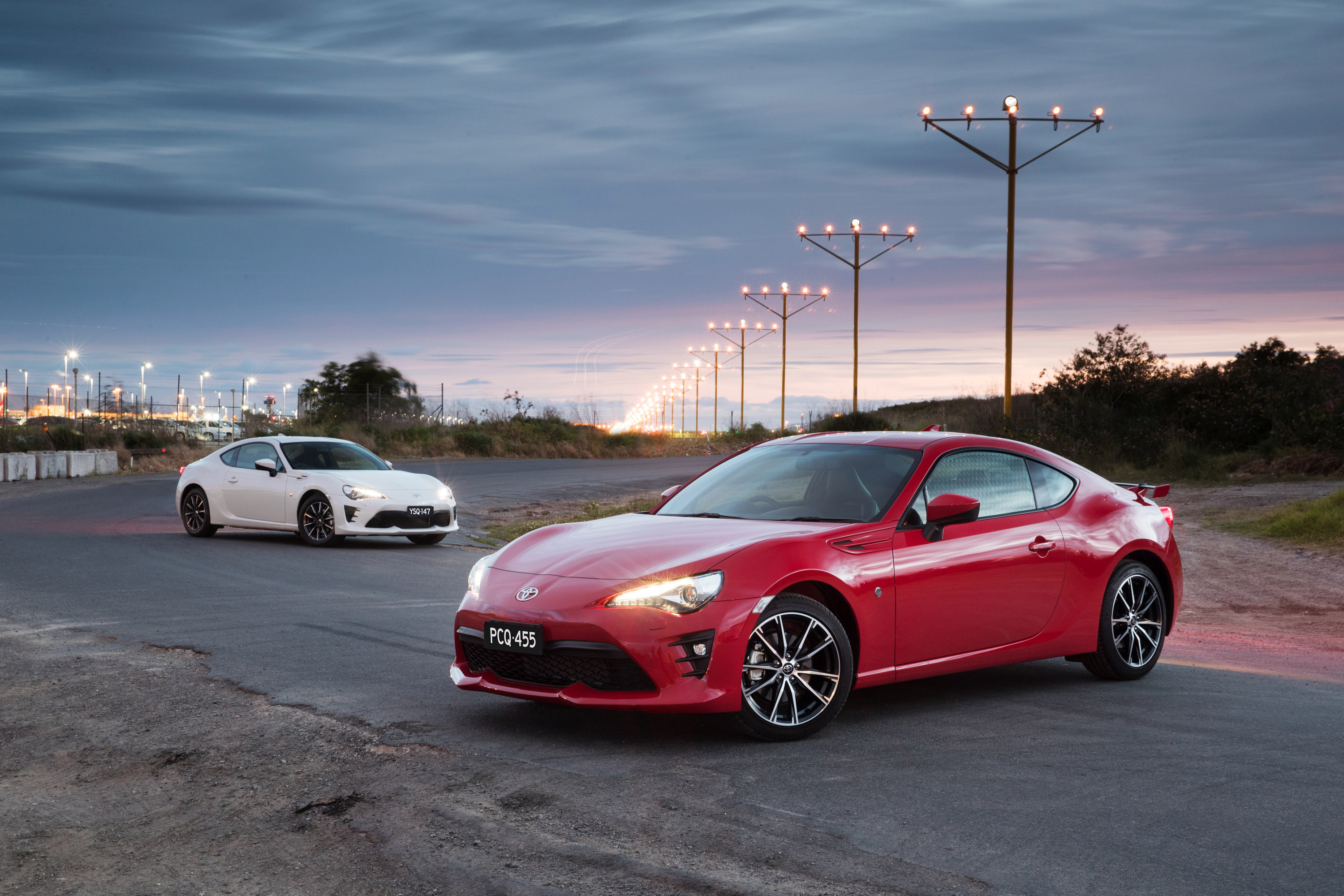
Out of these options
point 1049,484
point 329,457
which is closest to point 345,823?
point 1049,484

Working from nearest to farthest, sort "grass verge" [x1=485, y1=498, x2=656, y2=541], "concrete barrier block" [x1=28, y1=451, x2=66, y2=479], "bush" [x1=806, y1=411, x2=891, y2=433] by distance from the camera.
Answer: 1. "grass verge" [x1=485, y1=498, x2=656, y2=541]
2. "concrete barrier block" [x1=28, y1=451, x2=66, y2=479]
3. "bush" [x1=806, y1=411, x2=891, y2=433]

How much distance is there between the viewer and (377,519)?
16297mm

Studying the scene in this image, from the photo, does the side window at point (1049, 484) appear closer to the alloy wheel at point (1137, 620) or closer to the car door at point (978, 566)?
the car door at point (978, 566)

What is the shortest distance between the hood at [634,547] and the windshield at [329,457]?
1066 centimetres

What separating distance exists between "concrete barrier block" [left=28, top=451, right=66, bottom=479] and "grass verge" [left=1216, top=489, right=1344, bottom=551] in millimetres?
28987

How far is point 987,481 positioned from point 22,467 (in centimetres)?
3219

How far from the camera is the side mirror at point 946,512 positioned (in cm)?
664

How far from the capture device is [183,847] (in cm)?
454

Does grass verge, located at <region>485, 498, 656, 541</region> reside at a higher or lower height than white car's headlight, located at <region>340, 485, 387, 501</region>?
lower

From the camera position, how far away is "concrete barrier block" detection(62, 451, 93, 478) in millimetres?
36062

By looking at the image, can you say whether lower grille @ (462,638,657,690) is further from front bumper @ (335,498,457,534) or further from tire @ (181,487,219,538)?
tire @ (181,487,219,538)

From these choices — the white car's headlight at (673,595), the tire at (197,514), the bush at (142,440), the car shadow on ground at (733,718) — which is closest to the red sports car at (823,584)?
the white car's headlight at (673,595)

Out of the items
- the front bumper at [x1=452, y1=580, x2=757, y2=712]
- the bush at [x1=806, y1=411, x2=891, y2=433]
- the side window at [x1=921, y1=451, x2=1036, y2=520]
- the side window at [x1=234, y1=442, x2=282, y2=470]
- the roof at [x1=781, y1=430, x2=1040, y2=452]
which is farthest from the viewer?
the bush at [x1=806, y1=411, x2=891, y2=433]

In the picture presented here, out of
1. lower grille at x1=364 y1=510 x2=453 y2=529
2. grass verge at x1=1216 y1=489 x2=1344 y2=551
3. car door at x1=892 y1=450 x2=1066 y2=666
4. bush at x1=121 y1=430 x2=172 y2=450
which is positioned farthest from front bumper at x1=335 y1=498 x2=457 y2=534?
bush at x1=121 y1=430 x2=172 y2=450
